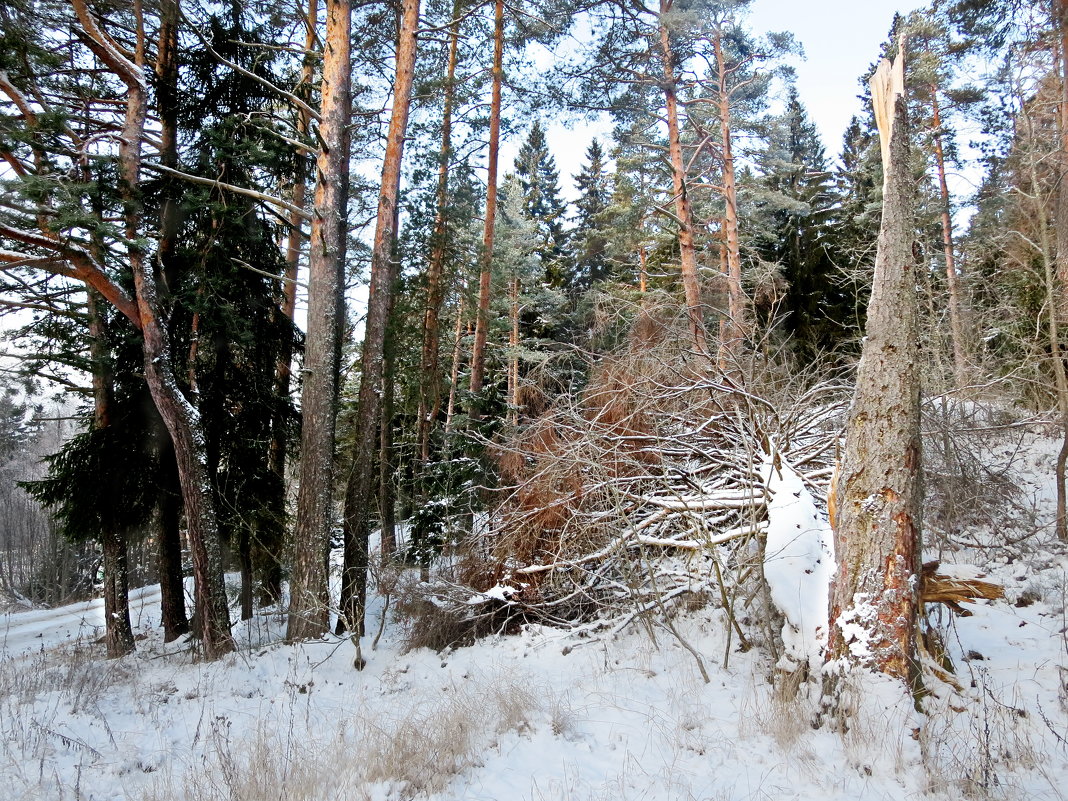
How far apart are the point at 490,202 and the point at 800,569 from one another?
9422 millimetres

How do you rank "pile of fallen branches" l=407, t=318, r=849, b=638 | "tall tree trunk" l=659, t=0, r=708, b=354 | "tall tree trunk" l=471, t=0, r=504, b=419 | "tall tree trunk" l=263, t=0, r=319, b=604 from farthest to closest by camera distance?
"tall tree trunk" l=471, t=0, r=504, b=419
"tall tree trunk" l=659, t=0, r=708, b=354
"tall tree trunk" l=263, t=0, r=319, b=604
"pile of fallen branches" l=407, t=318, r=849, b=638

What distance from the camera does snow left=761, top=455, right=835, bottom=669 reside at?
13.9 ft

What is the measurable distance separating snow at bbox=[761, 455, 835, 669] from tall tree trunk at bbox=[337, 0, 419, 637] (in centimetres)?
481

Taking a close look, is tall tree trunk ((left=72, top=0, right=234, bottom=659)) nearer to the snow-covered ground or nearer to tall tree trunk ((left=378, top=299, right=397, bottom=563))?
the snow-covered ground

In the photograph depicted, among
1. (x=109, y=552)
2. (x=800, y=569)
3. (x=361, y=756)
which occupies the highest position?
(x=800, y=569)

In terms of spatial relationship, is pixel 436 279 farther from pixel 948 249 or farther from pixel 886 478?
pixel 948 249

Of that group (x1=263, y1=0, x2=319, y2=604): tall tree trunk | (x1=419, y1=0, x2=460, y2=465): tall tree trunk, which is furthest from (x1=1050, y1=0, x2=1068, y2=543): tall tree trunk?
(x1=263, y1=0, x2=319, y2=604): tall tree trunk

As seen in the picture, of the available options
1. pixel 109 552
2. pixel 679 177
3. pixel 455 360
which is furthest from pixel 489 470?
pixel 455 360

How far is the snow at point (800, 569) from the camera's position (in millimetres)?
4246

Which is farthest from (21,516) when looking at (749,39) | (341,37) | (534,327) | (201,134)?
(749,39)

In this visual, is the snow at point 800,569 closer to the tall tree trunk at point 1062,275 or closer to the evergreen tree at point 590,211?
the tall tree trunk at point 1062,275

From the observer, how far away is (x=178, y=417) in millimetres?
6727

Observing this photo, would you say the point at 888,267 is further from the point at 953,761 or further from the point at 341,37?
the point at 341,37

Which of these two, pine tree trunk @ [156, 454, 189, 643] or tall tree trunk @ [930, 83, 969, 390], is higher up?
tall tree trunk @ [930, 83, 969, 390]
